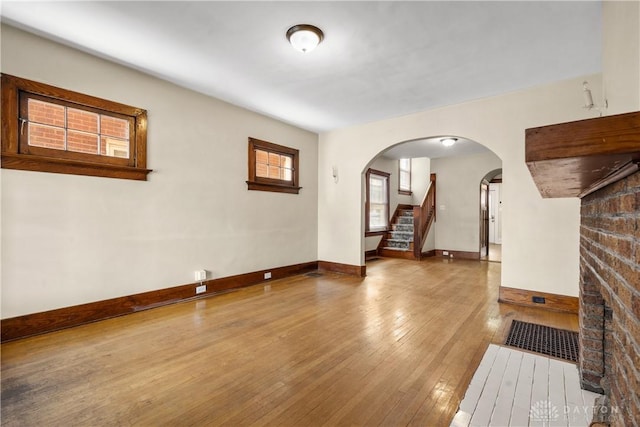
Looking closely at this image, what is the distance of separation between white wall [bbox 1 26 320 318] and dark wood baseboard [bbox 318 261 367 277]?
0.94m

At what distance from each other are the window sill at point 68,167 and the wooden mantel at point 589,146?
12.3 ft

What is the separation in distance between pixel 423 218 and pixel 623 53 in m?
5.97

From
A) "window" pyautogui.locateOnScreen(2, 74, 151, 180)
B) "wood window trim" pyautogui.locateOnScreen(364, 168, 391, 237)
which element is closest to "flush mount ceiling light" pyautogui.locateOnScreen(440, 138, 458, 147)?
"wood window trim" pyautogui.locateOnScreen(364, 168, 391, 237)

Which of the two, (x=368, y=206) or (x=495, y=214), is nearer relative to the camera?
(x=368, y=206)

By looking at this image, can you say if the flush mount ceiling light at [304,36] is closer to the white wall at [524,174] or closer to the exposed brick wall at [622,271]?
the exposed brick wall at [622,271]

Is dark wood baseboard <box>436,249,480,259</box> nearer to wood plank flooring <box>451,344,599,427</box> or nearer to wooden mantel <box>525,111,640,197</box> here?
wood plank flooring <box>451,344,599,427</box>

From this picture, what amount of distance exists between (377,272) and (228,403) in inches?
171

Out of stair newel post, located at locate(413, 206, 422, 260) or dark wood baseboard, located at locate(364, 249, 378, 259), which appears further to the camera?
dark wood baseboard, located at locate(364, 249, 378, 259)

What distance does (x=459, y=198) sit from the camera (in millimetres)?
7762

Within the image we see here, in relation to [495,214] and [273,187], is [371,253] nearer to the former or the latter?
[273,187]

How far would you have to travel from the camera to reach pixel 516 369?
7.16 feet

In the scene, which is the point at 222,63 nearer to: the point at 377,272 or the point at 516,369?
the point at 516,369

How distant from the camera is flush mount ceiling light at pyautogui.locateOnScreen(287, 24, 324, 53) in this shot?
8.36 ft

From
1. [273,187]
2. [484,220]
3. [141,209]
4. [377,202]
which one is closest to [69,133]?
[141,209]
